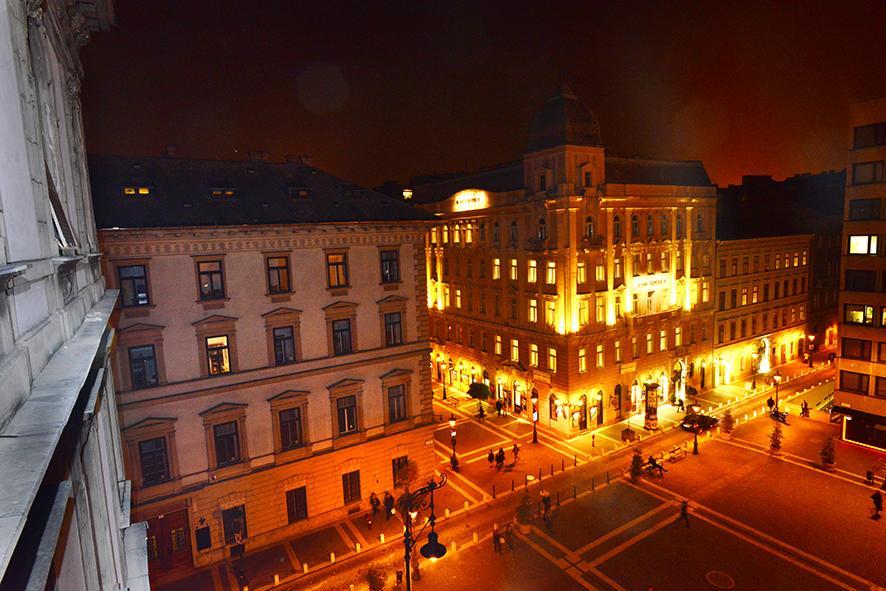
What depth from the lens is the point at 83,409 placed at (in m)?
5.28

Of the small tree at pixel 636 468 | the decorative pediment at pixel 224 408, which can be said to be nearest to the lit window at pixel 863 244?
the small tree at pixel 636 468

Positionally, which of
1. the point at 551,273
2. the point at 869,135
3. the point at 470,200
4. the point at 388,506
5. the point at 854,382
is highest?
the point at 869,135

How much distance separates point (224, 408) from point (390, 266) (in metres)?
11.5

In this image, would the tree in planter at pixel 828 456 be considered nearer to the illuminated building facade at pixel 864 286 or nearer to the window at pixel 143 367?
the illuminated building facade at pixel 864 286

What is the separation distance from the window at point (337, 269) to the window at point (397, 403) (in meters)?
6.92

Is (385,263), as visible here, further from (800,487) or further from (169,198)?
(800,487)

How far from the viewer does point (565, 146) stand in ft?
Answer: 131

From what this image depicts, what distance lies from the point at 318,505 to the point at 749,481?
26.8 metres

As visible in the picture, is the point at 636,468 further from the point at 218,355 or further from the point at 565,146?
the point at 218,355

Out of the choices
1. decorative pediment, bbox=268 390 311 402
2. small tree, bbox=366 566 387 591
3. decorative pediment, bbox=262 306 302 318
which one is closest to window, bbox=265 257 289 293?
decorative pediment, bbox=262 306 302 318

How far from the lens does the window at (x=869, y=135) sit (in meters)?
36.2

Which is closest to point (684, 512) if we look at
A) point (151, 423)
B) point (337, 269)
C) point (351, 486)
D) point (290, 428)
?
point (351, 486)

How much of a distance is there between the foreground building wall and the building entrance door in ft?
57.7

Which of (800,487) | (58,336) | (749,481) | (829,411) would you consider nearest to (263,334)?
(58,336)
